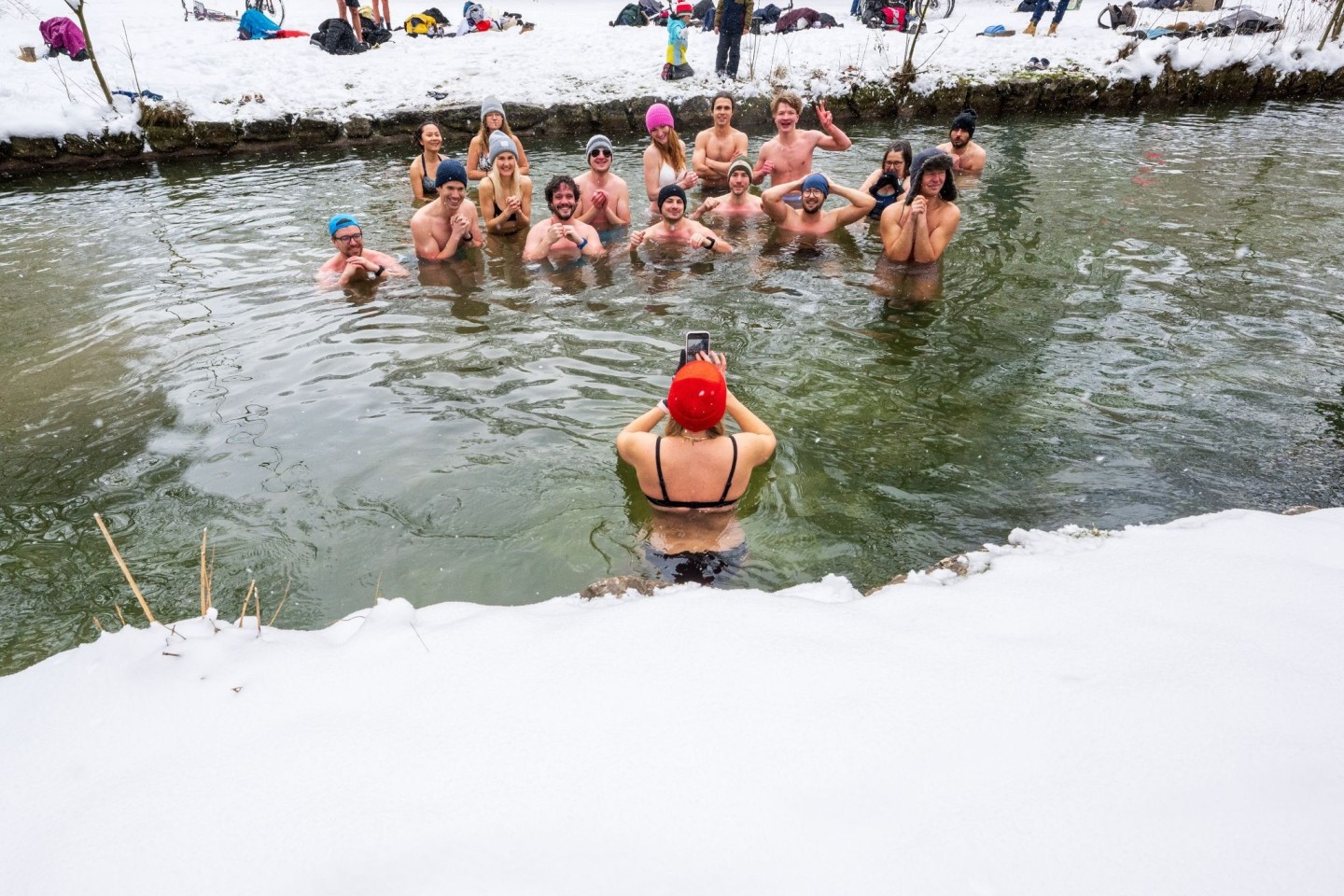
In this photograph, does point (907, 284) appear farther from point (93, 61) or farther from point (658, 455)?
point (93, 61)

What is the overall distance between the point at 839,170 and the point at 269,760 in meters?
9.99

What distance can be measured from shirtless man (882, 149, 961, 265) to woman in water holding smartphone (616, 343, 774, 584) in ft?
11.5

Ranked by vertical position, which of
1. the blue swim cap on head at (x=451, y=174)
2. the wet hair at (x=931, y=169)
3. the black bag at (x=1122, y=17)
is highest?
the black bag at (x=1122, y=17)

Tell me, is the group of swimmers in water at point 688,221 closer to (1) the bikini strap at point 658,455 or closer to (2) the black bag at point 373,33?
(1) the bikini strap at point 658,455

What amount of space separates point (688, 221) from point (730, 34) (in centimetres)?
843

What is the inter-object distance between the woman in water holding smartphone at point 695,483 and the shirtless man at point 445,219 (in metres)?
4.41

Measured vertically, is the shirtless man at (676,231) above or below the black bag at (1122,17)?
below

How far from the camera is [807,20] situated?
18031 mm

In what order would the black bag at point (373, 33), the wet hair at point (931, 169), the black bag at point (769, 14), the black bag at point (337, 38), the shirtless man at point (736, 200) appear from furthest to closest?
the black bag at point (769, 14) < the black bag at point (373, 33) < the black bag at point (337, 38) < the shirtless man at point (736, 200) < the wet hair at point (931, 169)

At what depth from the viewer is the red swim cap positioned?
3.08 m

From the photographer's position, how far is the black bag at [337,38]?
14320 mm

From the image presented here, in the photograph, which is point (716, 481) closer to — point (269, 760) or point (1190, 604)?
point (1190, 604)

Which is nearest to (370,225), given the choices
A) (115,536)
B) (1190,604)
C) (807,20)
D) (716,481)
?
(115,536)

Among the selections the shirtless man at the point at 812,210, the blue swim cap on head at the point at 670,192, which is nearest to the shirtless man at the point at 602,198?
the blue swim cap on head at the point at 670,192
